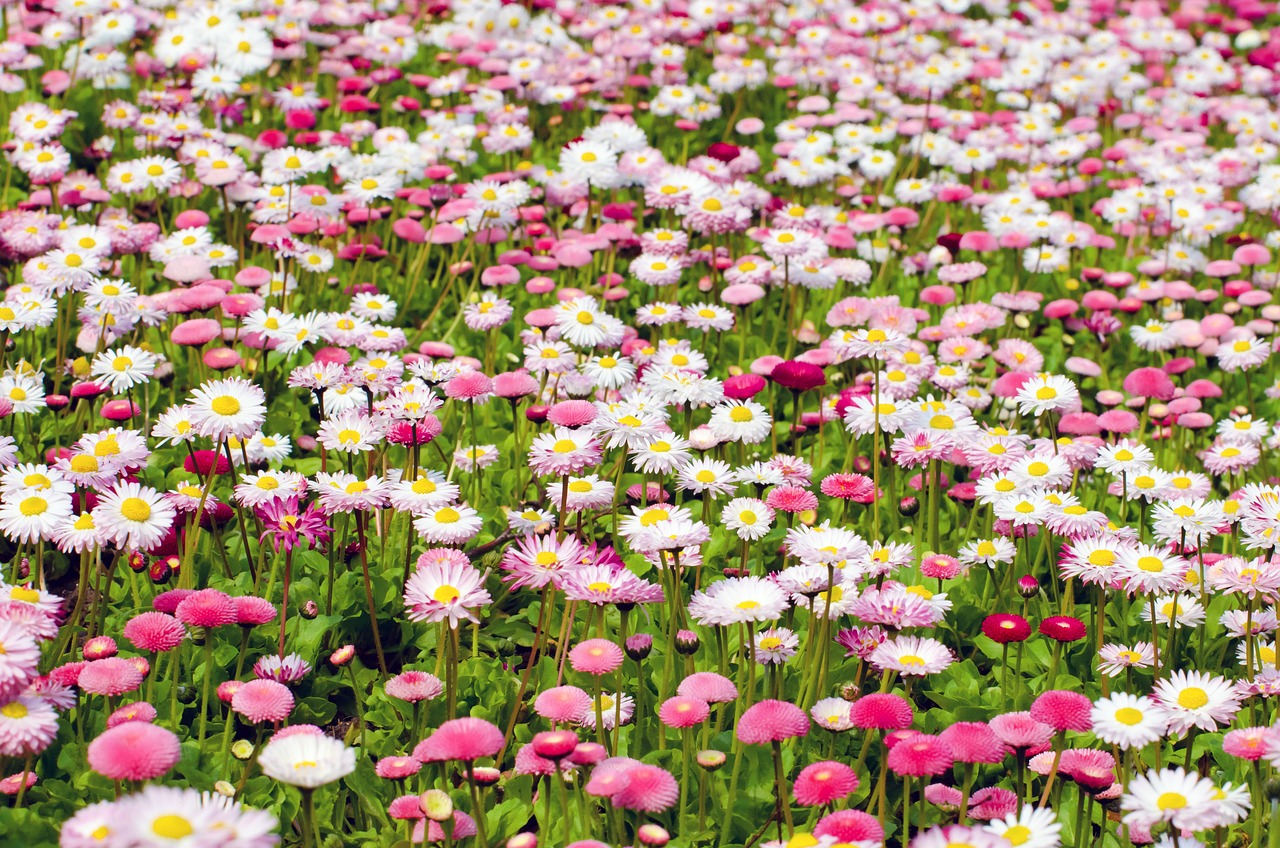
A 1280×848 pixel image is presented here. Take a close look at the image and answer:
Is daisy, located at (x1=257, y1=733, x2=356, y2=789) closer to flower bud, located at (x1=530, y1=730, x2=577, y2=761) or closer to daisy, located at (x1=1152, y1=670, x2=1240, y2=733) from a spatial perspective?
flower bud, located at (x1=530, y1=730, x2=577, y2=761)

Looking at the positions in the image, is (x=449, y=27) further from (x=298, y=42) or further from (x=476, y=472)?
(x=476, y=472)

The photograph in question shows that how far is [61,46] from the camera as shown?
23.6 ft

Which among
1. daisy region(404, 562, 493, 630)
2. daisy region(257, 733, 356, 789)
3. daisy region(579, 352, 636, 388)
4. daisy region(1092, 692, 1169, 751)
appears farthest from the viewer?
daisy region(579, 352, 636, 388)

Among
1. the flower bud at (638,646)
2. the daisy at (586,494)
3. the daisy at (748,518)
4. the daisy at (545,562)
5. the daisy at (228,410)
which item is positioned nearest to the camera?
the daisy at (545,562)

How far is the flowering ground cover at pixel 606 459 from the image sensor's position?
271cm

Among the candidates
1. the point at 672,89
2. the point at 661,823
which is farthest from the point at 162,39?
the point at 661,823

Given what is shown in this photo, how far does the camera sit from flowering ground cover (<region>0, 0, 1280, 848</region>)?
2.71 metres

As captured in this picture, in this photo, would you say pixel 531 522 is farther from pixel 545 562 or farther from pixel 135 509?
pixel 135 509

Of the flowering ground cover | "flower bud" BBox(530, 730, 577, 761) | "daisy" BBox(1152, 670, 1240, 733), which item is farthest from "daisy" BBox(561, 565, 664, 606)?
"daisy" BBox(1152, 670, 1240, 733)

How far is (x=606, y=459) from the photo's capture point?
4336 millimetres

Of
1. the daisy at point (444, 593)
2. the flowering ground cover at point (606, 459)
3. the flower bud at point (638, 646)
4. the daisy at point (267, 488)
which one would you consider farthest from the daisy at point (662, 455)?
the daisy at point (267, 488)

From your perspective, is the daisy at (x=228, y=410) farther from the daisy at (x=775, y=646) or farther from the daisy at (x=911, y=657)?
the daisy at (x=911, y=657)

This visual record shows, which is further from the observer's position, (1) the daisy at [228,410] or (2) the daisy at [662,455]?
(2) the daisy at [662,455]

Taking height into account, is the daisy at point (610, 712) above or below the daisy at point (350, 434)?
below
